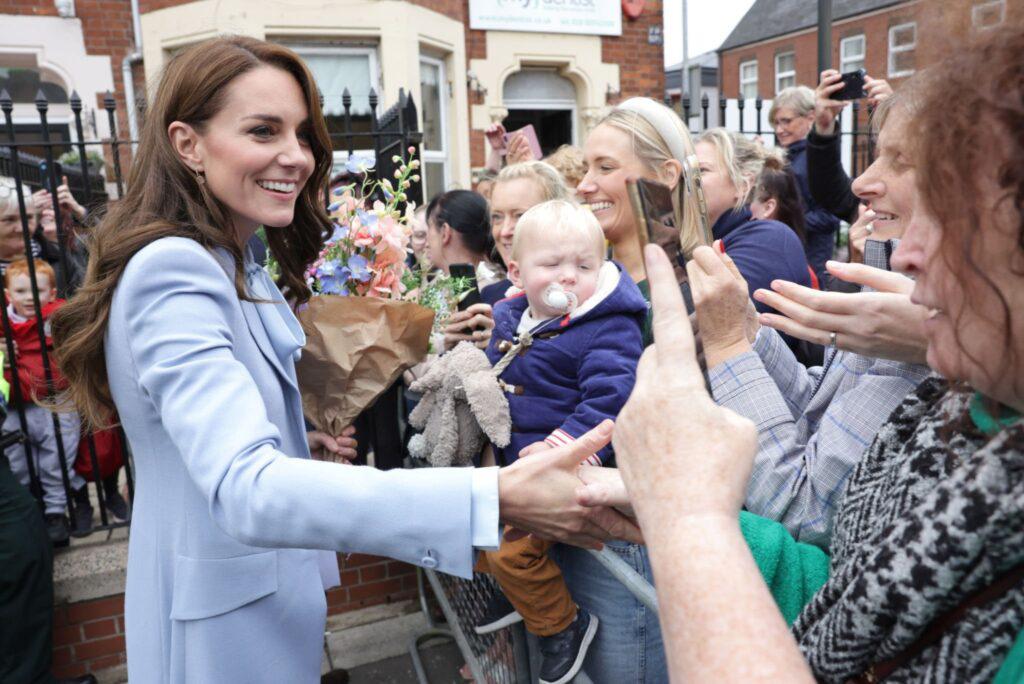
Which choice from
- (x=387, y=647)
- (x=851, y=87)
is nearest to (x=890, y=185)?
(x=851, y=87)

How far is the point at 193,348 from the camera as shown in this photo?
1.34 meters

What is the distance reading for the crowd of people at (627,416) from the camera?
84 centimetres

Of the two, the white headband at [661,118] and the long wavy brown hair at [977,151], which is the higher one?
the white headband at [661,118]

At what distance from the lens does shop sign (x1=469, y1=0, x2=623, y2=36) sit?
31.5 feet

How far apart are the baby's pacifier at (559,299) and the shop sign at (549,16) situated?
27.5 ft

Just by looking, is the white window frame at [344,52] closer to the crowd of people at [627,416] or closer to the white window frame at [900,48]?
the crowd of people at [627,416]

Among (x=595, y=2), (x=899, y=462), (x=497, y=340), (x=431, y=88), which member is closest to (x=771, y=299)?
(x=899, y=462)

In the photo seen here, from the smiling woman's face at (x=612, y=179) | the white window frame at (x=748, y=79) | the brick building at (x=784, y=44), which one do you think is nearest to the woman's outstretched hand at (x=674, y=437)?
the smiling woman's face at (x=612, y=179)

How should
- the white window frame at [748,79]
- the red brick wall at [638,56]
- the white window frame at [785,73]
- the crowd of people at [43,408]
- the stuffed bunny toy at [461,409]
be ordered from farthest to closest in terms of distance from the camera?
the white window frame at [748,79]
the white window frame at [785,73]
the red brick wall at [638,56]
the crowd of people at [43,408]
the stuffed bunny toy at [461,409]

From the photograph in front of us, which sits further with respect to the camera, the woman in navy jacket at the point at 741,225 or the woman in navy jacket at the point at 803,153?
the woman in navy jacket at the point at 803,153

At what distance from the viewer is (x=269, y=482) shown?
1.24m

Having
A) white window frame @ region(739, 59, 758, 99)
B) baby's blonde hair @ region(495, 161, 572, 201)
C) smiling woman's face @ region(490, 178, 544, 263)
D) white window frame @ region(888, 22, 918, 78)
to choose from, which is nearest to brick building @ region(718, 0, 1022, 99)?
white window frame @ region(739, 59, 758, 99)

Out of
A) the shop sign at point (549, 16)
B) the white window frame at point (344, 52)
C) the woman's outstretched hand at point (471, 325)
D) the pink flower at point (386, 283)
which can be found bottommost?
the woman's outstretched hand at point (471, 325)

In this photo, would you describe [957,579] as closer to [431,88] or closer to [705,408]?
[705,408]
